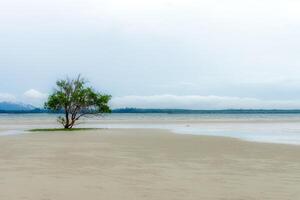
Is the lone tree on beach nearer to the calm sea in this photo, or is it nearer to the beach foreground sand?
the calm sea

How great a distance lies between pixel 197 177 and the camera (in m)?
14.5

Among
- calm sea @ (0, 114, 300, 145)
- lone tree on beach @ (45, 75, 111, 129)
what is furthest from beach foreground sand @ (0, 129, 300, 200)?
lone tree on beach @ (45, 75, 111, 129)

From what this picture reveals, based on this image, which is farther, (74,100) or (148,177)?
(74,100)

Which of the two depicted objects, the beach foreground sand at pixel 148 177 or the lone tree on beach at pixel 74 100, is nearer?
the beach foreground sand at pixel 148 177

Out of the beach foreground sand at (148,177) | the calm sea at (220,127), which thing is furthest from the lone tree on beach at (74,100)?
the beach foreground sand at (148,177)

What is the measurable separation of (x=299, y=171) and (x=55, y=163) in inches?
342

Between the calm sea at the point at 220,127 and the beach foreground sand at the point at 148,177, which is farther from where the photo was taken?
the calm sea at the point at 220,127

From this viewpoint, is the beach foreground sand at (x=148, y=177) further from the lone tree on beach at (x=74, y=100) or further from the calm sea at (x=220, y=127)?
the lone tree on beach at (x=74, y=100)

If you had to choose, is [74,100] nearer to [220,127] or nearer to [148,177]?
[220,127]

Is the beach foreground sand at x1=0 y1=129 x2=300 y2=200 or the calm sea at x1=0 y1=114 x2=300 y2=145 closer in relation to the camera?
the beach foreground sand at x1=0 y1=129 x2=300 y2=200

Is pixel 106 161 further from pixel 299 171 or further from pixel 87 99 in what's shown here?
pixel 87 99

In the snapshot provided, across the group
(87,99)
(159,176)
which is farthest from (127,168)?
(87,99)

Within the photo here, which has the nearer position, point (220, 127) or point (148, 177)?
point (148, 177)

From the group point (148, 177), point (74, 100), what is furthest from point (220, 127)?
point (148, 177)
